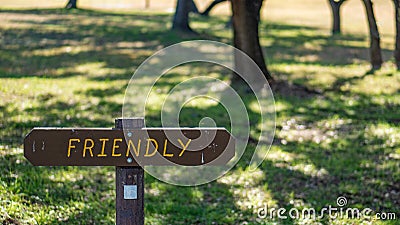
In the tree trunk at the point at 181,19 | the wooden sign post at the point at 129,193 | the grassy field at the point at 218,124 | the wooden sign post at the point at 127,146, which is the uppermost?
the wooden sign post at the point at 127,146

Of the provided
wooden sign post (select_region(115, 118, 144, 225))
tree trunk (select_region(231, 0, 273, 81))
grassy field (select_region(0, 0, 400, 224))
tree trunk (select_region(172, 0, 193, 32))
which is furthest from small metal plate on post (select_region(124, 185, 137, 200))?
tree trunk (select_region(172, 0, 193, 32))

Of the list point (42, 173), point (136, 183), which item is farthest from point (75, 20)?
point (136, 183)

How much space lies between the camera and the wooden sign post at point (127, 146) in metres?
4.14

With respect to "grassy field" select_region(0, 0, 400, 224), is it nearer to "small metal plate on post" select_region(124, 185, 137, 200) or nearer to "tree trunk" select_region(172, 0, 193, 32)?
"tree trunk" select_region(172, 0, 193, 32)

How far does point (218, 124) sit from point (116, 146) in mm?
7309

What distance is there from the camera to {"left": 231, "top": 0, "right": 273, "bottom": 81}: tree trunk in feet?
47.1

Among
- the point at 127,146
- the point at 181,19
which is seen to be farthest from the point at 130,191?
the point at 181,19

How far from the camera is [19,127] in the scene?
9.88m

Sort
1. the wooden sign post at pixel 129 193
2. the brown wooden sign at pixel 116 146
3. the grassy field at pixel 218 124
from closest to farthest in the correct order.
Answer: the brown wooden sign at pixel 116 146 < the wooden sign post at pixel 129 193 < the grassy field at pixel 218 124

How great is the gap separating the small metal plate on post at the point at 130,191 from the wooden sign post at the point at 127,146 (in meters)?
0.06

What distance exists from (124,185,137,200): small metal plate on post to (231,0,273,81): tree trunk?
10.4m

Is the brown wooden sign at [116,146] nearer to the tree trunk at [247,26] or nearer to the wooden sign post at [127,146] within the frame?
the wooden sign post at [127,146]

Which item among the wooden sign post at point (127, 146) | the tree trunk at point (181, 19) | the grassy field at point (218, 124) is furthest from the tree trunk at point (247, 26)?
the tree trunk at point (181, 19)

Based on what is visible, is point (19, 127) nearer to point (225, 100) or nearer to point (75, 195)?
point (75, 195)
